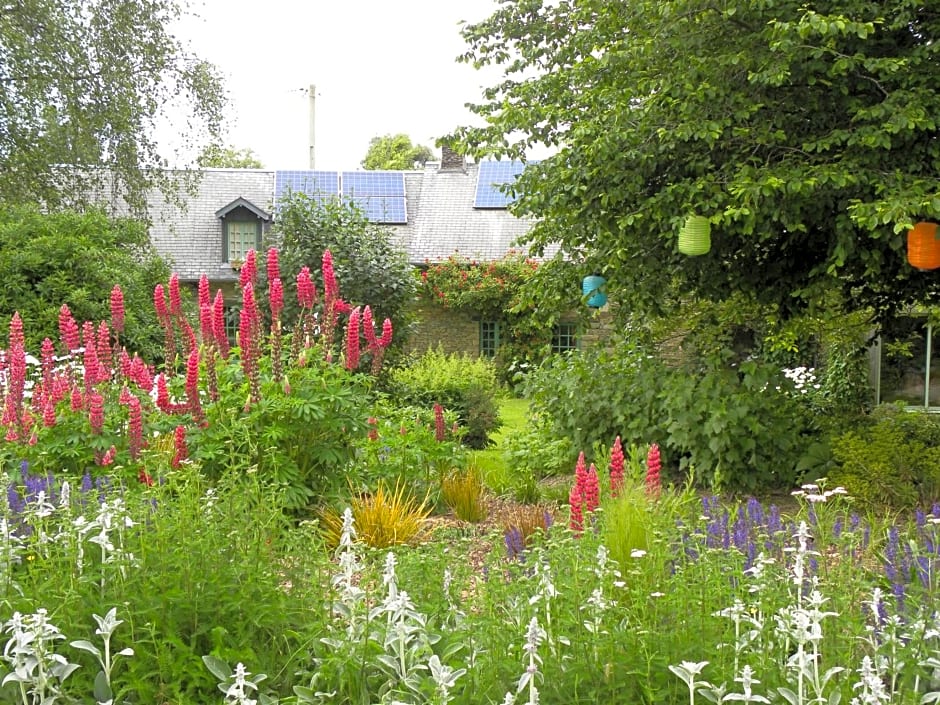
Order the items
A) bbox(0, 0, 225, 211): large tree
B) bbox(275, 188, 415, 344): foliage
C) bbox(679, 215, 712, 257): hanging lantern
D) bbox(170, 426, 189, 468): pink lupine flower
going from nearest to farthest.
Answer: bbox(170, 426, 189, 468): pink lupine flower
bbox(679, 215, 712, 257): hanging lantern
bbox(275, 188, 415, 344): foliage
bbox(0, 0, 225, 211): large tree

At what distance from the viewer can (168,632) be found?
254 cm

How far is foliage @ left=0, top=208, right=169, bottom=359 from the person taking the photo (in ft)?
32.9

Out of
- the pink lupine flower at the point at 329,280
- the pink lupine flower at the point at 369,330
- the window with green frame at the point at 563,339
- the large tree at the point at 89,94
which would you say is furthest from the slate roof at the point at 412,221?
the pink lupine flower at the point at 329,280

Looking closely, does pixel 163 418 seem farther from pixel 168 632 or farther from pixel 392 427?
pixel 168 632

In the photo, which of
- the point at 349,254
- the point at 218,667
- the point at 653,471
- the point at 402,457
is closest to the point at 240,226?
the point at 349,254

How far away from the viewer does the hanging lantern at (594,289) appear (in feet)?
24.0

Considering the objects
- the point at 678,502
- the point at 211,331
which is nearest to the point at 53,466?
A: the point at 211,331

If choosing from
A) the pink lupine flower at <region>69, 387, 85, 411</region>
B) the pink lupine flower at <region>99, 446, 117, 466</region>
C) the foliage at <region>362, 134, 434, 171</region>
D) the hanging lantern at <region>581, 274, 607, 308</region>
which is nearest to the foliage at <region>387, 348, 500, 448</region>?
the hanging lantern at <region>581, 274, 607, 308</region>

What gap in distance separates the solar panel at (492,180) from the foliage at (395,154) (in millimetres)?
12687

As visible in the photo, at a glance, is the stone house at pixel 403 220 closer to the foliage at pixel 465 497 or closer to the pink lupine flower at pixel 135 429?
the foliage at pixel 465 497

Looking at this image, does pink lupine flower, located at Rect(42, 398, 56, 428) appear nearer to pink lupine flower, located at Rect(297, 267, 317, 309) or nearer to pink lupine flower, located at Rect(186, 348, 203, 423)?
pink lupine flower, located at Rect(186, 348, 203, 423)

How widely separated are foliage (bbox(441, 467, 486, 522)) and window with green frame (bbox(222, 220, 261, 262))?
1575 cm

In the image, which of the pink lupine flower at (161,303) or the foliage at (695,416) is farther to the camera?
the foliage at (695,416)

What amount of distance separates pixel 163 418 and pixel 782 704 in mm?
3756
